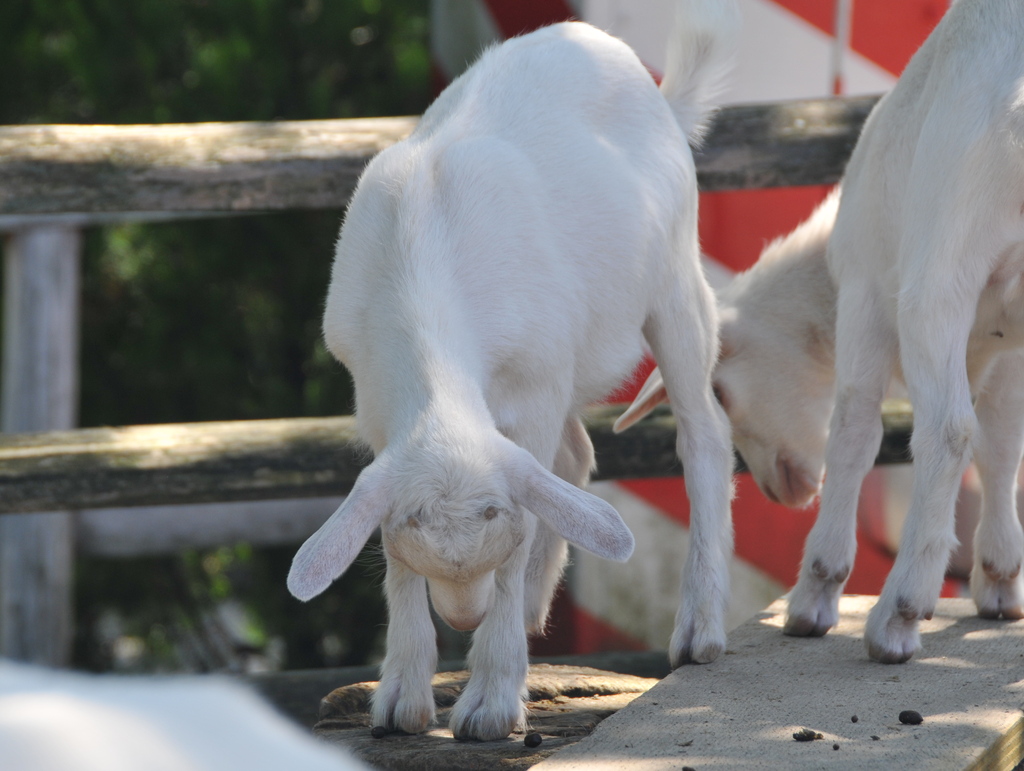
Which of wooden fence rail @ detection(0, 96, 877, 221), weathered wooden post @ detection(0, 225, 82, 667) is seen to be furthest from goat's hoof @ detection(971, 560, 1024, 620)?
weathered wooden post @ detection(0, 225, 82, 667)

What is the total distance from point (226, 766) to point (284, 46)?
4789mm

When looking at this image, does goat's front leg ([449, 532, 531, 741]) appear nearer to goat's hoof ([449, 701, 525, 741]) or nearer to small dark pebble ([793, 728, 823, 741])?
goat's hoof ([449, 701, 525, 741])

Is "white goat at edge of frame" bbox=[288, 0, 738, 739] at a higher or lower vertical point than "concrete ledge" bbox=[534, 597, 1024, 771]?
higher

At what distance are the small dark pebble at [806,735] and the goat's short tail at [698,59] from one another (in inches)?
69.8

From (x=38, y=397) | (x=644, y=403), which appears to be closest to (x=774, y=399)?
(x=644, y=403)

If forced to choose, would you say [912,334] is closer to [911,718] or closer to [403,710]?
[911,718]

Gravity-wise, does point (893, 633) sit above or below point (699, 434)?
below

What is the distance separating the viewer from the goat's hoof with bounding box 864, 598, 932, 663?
9.41 ft

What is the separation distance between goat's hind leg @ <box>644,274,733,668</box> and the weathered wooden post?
2099 millimetres

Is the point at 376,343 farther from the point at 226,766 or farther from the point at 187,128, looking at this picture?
the point at 226,766

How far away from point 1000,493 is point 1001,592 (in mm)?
255

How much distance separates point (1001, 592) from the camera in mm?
3312

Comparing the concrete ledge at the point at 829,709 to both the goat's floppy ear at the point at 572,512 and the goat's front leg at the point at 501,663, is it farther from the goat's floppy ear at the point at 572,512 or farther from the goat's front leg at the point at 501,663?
the goat's floppy ear at the point at 572,512

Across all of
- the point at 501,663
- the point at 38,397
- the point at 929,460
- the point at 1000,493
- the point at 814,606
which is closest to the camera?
the point at 501,663
